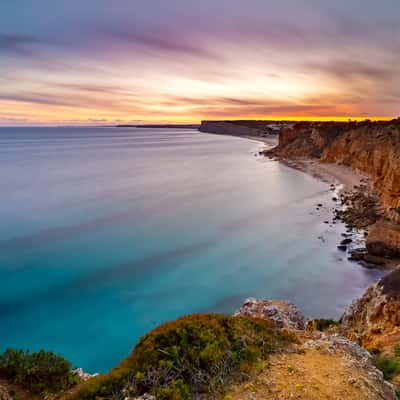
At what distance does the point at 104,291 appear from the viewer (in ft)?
50.9

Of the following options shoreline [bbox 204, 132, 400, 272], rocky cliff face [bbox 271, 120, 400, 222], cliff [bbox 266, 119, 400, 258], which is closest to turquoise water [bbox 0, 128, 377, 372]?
shoreline [bbox 204, 132, 400, 272]

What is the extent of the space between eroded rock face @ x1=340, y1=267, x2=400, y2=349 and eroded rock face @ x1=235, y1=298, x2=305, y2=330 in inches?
73.5

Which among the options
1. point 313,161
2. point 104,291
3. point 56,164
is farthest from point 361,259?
point 56,164

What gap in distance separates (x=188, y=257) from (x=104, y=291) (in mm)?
5679

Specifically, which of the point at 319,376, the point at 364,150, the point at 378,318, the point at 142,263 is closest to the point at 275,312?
the point at 378,318

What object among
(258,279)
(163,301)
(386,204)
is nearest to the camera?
(163,301)

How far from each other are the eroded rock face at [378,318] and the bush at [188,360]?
4.53 meters

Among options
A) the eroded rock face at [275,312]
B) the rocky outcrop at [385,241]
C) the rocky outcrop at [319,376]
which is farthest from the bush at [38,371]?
the rocky outcrop at [385,241]

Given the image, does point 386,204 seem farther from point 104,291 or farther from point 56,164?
point 56,164

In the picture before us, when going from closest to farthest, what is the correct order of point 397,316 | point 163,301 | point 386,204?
point 397,316, point 163,301, point 386,204

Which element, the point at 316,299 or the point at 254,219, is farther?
the point at 254,219

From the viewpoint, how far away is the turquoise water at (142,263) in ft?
44.0

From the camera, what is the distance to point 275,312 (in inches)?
380

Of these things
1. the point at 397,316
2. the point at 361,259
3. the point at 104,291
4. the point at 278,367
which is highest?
the point at 278,367
